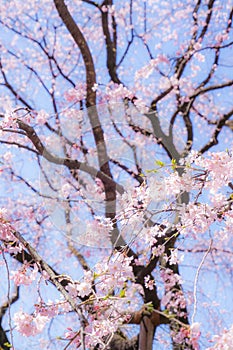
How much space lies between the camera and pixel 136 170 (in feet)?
21.5

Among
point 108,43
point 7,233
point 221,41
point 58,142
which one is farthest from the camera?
point 221,41

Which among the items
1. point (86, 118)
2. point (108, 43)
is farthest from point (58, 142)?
point (108, 43)

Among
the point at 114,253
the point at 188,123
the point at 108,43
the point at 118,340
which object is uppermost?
the point at 108,43

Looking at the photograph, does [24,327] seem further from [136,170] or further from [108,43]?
[108,43]

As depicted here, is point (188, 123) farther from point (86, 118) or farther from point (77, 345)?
point (77, 345)

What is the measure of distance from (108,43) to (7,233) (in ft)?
13.5

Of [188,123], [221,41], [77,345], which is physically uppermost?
[221,41]

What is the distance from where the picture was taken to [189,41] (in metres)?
7.68

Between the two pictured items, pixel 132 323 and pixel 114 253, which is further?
pixel 132 323

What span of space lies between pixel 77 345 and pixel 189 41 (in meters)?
5.87

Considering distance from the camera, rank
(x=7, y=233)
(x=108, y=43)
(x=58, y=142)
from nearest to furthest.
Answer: (x=7, y=233)
(x=58, y=142)
(x=108, y=43)

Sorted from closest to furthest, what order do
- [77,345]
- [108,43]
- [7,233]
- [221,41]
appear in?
[77,345]
[7,233]
[108,43]
[221,41]

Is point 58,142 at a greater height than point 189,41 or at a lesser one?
lesser

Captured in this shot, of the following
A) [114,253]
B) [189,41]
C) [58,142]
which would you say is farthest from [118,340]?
[189,41]
